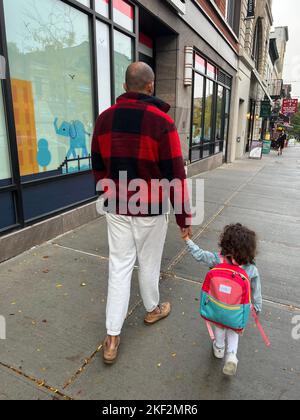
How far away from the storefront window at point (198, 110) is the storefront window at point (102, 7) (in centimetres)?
489

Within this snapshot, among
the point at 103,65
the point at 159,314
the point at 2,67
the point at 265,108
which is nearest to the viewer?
the point at 159,314

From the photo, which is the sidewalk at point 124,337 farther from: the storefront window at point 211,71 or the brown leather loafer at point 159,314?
the storefront window at point 211,71

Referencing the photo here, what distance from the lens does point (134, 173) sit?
2.13m

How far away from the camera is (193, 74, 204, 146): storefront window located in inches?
392

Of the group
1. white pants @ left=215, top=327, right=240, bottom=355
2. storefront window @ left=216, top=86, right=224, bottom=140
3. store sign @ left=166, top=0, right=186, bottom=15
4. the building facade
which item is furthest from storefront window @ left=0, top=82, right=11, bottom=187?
storefront window @ left=216, top=86, right=224, bottom=140

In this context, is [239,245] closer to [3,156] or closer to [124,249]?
[124,249]

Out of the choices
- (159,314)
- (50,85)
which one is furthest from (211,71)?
(159,314)

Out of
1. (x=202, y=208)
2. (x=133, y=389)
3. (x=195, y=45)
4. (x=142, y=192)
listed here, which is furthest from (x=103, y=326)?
(x=195, y=45)

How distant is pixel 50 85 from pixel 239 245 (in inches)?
141

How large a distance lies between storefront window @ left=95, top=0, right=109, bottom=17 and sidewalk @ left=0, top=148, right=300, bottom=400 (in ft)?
11.7

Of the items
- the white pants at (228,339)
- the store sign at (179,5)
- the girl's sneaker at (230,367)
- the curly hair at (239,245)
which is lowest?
the girl's sneaker at (230,367)

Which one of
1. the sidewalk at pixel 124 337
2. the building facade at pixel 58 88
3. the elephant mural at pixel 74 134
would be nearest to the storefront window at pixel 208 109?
the building facade at pixel 58 88

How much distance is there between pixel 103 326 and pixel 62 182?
2687mm

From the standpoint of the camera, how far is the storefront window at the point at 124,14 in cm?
551
